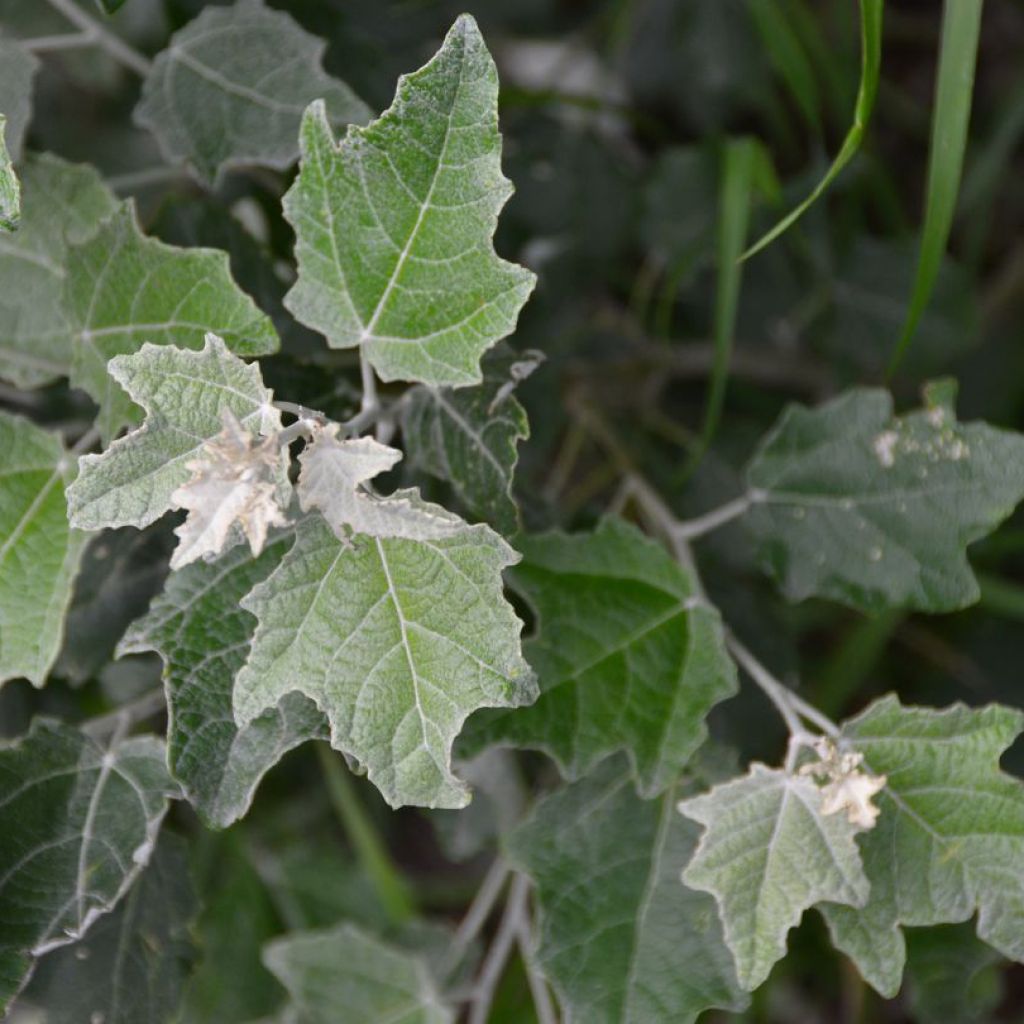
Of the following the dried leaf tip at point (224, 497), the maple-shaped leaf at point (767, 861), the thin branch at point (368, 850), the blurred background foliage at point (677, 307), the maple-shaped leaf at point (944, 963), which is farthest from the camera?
the thin branch at point (368, 850)

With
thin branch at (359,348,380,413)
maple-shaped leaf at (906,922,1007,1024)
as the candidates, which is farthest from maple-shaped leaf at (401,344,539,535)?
maple-shaped leaf at (906,922,1007,1024)

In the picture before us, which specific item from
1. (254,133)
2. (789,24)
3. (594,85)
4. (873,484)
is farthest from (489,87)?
(594,85)

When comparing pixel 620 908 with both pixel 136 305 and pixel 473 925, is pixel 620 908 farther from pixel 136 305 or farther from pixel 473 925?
pixel 136 305

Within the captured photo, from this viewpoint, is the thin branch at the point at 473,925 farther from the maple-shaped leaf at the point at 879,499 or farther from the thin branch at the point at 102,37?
the thin branch at the point at 102,37

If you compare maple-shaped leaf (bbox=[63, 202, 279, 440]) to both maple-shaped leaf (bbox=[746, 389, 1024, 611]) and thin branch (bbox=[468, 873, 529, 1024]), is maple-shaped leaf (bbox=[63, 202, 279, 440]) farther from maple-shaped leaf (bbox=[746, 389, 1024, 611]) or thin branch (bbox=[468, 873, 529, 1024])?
thin branch (bbox=[468, 873, 529, 1024])

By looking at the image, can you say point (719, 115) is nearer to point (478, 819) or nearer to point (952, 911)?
point (478, 819)

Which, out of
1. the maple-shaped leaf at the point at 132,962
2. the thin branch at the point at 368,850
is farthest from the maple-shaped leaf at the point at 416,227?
the thin branch at the point at 368,850

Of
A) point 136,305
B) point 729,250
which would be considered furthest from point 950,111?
point 136,305
